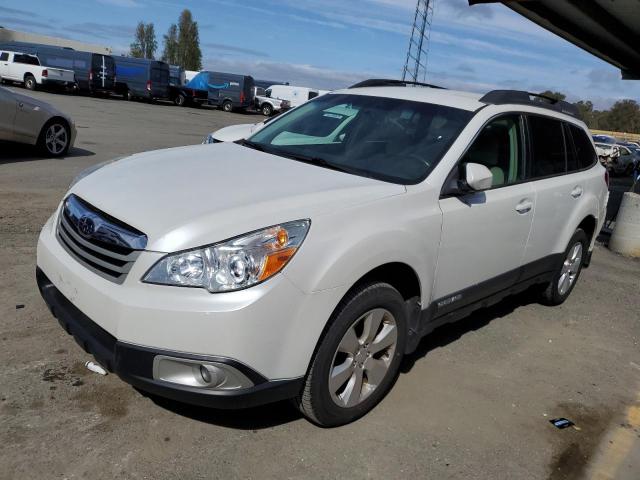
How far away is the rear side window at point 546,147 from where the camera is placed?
14.9 ft

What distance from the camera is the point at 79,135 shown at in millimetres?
14719

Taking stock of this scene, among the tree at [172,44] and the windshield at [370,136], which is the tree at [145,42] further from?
the windshield at [370,136]

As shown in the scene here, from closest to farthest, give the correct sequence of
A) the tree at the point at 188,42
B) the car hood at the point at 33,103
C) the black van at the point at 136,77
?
the car hood at the point at 33,103
the black van at the point at 136,77
the tree at the point at 188,42

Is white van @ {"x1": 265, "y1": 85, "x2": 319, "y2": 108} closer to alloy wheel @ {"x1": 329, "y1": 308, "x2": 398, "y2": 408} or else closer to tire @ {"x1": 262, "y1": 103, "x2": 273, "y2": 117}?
tire @ {"x1": 262, "y1": 103, "x2": 273, "y2": 117}

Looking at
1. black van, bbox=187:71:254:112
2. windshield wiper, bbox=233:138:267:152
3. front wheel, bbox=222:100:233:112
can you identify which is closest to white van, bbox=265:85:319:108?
black van, bbox=187:71:254:112

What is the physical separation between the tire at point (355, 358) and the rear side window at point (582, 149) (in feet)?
9.07

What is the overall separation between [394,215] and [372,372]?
89 cm

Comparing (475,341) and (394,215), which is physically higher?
(394,215)

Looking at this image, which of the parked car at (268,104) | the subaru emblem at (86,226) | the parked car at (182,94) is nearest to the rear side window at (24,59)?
the parked car at (182,94)

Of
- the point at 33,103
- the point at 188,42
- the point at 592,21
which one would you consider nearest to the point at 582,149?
the point at 33,103

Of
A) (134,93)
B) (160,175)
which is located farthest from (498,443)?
(134,93)

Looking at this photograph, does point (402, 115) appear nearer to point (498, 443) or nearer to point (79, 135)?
point (498, 443)

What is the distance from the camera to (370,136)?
402 cm

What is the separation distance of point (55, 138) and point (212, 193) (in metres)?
8.51
